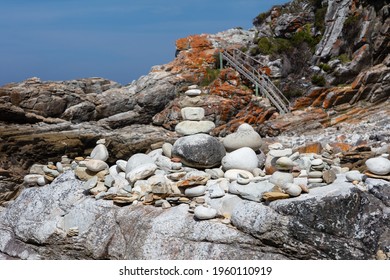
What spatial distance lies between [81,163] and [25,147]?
56.1ft

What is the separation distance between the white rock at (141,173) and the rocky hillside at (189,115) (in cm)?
9

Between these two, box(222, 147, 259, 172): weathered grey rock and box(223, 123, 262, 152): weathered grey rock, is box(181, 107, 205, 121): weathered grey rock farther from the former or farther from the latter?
box(222, 147, 259, 172): weathered grey rock

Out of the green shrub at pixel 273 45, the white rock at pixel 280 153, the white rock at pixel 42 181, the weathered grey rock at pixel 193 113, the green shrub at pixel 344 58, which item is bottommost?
the green shrub at pixel 344 58

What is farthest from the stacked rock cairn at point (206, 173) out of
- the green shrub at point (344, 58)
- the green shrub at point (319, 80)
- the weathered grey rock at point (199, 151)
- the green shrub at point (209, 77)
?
the green shrub at point (209, 77)

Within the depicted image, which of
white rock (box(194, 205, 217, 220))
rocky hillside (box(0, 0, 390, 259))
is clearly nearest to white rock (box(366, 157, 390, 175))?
rocky hillside (box(0, 0, 390, 259))

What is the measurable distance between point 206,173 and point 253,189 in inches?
46.6

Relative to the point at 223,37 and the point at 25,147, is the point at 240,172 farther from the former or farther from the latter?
the point at 223,37

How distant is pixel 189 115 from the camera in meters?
8.57

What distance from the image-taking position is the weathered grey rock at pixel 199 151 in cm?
794

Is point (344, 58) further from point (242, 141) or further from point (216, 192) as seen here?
point (216, 192)

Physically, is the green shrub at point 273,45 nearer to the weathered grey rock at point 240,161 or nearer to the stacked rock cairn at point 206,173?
the stacked rock cairn at point 206,173


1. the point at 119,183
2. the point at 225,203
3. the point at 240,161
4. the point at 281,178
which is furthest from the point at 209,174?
the point at 119,183

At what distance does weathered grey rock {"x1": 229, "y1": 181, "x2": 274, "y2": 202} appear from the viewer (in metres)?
6.72

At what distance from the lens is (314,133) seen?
71.4 feet
